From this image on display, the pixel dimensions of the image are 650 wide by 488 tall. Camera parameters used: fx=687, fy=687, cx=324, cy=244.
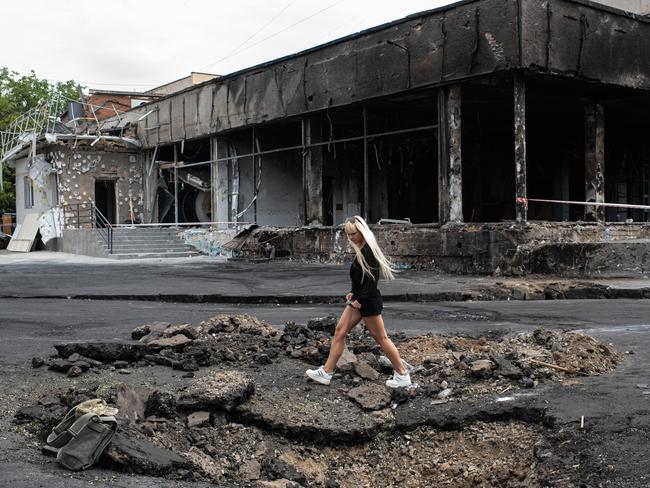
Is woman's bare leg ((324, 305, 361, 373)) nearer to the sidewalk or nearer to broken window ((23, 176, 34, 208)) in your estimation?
the sidewalk

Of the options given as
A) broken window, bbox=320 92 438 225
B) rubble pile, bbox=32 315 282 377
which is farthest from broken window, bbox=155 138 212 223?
rubble pile, bbox=32 315 282 377

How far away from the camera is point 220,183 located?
26938 mm

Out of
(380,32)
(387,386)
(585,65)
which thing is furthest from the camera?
(380,32)

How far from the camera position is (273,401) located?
5.79m

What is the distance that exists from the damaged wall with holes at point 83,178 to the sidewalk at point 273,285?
36.0 ft

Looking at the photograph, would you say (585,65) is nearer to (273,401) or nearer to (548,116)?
(548,116)

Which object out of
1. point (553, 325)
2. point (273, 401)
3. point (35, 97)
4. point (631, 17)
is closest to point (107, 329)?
point (273, 401)

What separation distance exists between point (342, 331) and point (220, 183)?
21.5 metres

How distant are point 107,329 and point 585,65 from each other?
44.3 feet

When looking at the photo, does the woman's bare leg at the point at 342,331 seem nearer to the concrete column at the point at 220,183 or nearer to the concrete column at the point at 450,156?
the concrete column at the point at 450,156

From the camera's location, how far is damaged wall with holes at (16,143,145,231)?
29672mm

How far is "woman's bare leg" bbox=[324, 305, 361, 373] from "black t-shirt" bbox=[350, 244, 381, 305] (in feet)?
0.50

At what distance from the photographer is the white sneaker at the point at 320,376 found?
20.3 ft

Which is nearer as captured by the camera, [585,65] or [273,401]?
[273,401]
